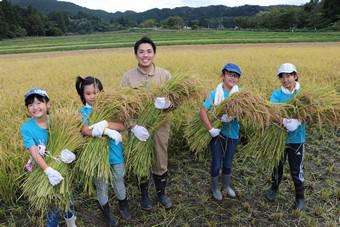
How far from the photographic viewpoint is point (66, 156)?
8.20 feet

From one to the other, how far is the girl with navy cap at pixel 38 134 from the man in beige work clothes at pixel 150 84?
77 cm

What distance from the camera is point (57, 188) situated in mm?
2502

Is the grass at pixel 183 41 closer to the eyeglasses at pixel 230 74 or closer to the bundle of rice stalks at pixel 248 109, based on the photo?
the eyeglasses at pixel 230 74

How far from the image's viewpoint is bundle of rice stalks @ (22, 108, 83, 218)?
245cm

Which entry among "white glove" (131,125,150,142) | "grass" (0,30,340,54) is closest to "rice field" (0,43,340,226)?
"white glove" (131,125,150,142)

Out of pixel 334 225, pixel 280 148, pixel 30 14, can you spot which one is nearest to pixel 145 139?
pixel 280 148

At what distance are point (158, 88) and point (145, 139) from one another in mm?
499

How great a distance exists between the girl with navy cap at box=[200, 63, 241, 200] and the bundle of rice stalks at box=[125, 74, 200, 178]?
9.8 inches

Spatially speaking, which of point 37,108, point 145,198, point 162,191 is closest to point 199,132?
point 162,191

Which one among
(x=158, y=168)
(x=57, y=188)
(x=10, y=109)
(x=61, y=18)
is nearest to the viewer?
(x=57, y=188)

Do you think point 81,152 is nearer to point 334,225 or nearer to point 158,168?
point 158,168

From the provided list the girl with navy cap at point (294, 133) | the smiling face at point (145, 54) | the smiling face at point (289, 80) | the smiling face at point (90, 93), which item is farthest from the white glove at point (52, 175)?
the smiling face at point (289, 80)

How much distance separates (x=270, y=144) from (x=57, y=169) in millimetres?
2031

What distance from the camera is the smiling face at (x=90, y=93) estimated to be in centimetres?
276
